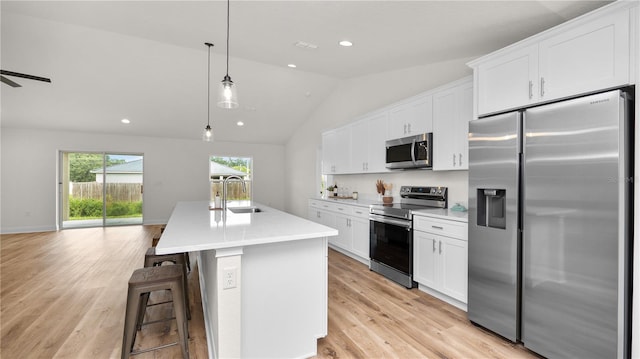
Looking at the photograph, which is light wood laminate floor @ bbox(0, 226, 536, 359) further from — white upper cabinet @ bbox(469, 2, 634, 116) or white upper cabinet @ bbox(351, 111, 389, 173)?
white upper cabinet @ bbox(469, 2, 634, 116)

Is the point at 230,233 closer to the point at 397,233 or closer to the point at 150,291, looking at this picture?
the point at 150,291

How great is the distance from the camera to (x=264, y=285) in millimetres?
1839

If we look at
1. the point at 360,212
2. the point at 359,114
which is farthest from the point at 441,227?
the point at 359,114

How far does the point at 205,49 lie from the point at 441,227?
415 cm

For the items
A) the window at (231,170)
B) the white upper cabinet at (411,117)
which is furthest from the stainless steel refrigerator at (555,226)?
the window at (231,170)

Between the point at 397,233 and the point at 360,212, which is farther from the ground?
the point at 360,212

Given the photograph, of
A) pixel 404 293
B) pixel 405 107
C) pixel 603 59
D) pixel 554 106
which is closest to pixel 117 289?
pixel 404 293

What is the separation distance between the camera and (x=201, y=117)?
22.4 feet

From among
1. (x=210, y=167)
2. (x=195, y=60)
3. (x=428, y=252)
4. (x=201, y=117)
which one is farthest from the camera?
(x=210, y=167)

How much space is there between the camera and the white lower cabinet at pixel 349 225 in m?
3.99

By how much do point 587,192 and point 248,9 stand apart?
3026mm

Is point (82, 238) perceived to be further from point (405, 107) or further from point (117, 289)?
point (405, 107)

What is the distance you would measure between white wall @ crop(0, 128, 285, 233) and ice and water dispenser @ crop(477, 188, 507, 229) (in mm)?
7150

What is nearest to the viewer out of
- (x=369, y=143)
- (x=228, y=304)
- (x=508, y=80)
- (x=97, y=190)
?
(x=228, y=304)
